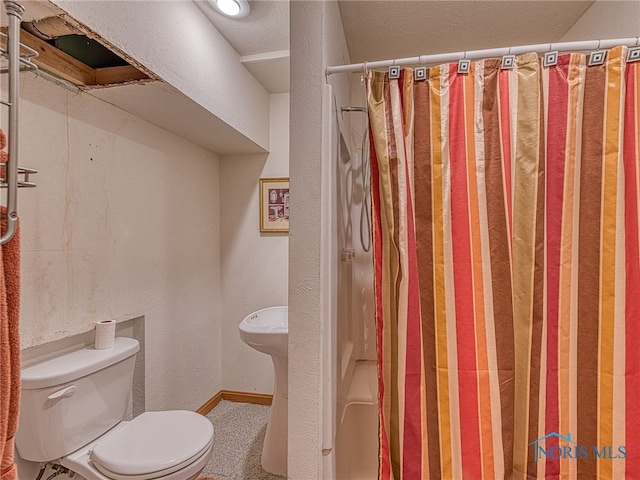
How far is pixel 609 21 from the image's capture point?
4.54 ft

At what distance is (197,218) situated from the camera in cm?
253

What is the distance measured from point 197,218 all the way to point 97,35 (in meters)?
1.43

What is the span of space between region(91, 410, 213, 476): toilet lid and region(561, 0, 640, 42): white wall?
2312 millimetres

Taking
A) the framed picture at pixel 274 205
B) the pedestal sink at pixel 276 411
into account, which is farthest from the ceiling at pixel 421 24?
the pedestal sink at pixel 276 411

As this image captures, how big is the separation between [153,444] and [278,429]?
0.67 meters

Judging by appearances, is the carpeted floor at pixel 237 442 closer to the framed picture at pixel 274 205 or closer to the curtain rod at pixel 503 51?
the framed picture at pixel 274 205

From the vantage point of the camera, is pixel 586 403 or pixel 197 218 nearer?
pixel 586 403

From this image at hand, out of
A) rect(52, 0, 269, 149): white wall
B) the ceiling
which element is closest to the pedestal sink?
rect(52, 0, 269, 149): white wall

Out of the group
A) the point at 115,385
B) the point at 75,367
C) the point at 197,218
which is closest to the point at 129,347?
the point at 115,385

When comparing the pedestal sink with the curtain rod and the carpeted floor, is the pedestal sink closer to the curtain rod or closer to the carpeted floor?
the carpeted floor

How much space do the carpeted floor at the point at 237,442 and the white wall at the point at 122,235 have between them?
0.23m

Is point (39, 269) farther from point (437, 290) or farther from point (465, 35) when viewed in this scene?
point (465, 35)

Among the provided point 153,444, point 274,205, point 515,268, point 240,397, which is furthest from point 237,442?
point 515,268

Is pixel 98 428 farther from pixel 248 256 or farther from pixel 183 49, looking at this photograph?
pixel 183 49
